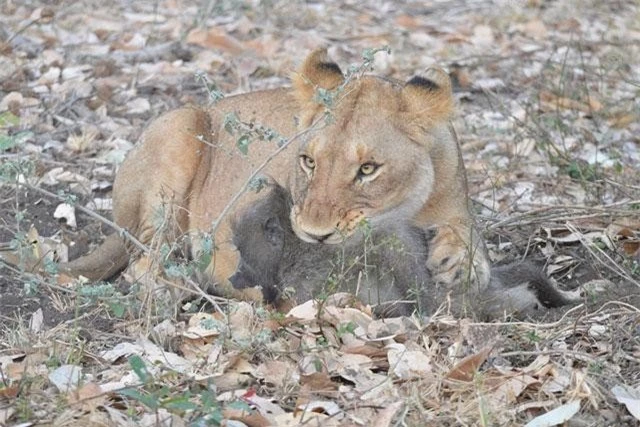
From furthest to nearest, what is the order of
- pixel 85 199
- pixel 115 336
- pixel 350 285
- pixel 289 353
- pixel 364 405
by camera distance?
pixel 85 199 < pixel 350 285 < pixel 115 336 < pixel 289 353 < pixel 364 405

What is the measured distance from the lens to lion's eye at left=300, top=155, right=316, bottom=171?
5.05m

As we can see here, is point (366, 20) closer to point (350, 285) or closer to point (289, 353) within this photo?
point (350, 285)

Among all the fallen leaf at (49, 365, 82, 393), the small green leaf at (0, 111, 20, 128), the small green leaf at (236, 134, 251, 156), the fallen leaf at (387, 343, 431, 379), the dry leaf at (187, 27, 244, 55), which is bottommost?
the dry leaf at (187, 27, 244, 55)

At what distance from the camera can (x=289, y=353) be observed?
451 centimetres

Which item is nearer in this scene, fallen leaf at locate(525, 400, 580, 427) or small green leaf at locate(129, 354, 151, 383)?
small green leaf at locate(129, 354, 151, 383)

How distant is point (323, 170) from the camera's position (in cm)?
495

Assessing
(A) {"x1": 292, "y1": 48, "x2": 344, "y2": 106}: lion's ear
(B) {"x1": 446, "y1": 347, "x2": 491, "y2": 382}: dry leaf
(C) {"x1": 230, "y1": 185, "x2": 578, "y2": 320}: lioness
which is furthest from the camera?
(A) {"x1": 292, "y1": 48, "x2": 344, "y2": 106}: lion's ear

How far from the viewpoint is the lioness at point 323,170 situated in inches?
195

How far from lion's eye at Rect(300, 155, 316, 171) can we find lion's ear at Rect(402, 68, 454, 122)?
54cm

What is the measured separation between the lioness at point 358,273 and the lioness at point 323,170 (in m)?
0.10

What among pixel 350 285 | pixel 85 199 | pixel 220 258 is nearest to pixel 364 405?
pixel 350 285

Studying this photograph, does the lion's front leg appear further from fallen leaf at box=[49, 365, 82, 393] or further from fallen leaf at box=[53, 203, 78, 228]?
fallen leaf at box=[53, 203, 78, 228]

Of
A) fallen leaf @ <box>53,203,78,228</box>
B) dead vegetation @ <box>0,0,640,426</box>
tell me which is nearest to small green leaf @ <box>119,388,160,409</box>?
dead vegetation @ <box>0,0,640,426</box>

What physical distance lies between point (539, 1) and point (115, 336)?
7909 mm
